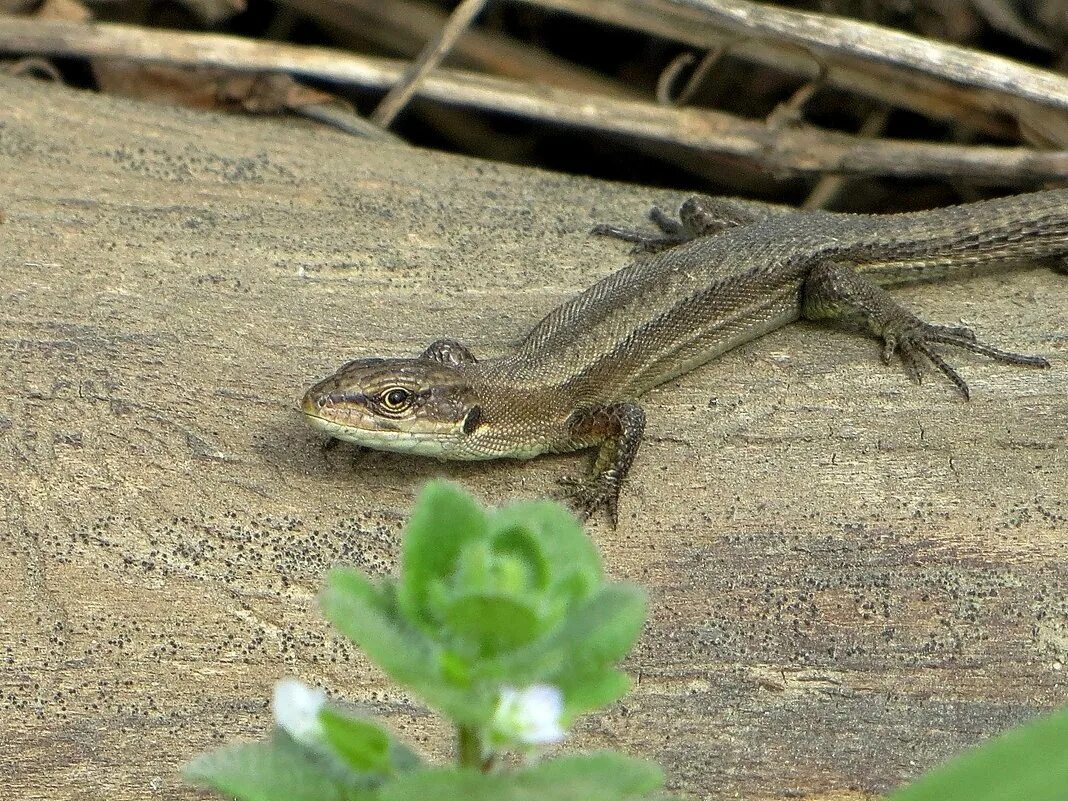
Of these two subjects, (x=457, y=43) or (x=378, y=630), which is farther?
(x=457, y=43)

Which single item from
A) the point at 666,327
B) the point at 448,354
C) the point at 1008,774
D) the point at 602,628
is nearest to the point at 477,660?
the point at 602,628

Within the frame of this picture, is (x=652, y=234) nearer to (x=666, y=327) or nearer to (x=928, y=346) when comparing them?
(x=666, y=327)

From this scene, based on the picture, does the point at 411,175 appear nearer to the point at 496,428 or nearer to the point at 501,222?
the point at 501,222

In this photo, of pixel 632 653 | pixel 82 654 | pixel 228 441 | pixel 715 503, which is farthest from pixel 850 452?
pixel 82 654

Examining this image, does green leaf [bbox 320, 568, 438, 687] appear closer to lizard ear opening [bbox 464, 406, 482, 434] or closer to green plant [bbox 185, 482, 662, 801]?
green plant [bbox 185, 482, 662, 801]

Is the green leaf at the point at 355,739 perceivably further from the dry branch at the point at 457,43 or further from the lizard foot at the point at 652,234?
the dry branch at the point at 457,43
